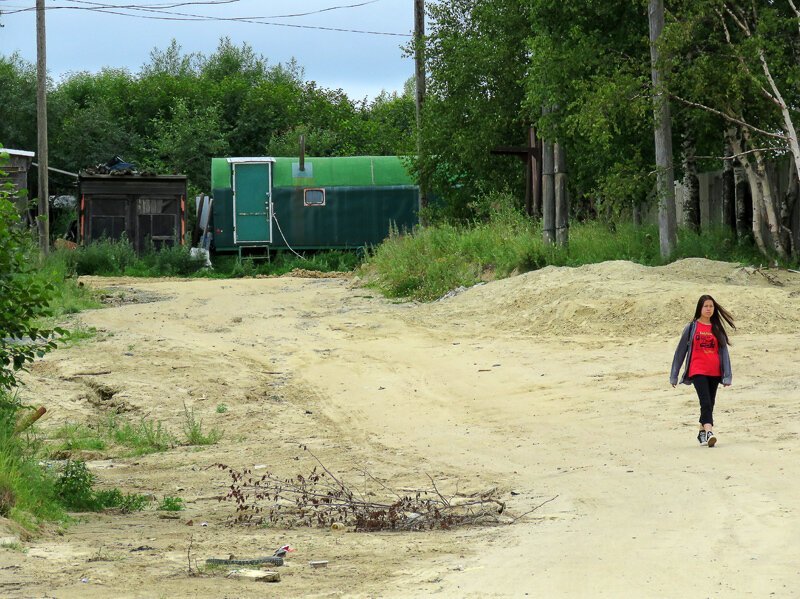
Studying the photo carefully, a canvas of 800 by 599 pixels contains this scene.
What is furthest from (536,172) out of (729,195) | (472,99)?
(729,195)

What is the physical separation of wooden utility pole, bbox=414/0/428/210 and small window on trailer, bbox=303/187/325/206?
249 inches

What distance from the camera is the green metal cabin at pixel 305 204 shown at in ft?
128

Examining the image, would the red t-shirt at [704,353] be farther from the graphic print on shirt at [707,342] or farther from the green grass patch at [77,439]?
the green grass patch at [77,439]

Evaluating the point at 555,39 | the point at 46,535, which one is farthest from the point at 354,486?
the point at 555,39

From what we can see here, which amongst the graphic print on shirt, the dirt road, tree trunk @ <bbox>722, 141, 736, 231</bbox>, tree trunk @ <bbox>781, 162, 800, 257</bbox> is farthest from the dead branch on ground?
tree trunk @ <bbox>722, 141, 736, 231</bbox>

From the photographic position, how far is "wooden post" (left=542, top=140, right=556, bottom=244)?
24.9 m

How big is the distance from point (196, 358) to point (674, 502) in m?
9.94

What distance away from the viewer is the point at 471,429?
13078mm

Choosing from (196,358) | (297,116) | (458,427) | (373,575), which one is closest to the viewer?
(373,575)

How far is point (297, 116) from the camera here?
5491 cm

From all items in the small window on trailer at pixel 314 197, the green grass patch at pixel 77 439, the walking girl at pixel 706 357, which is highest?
the small window on trailer at pixel 314 197

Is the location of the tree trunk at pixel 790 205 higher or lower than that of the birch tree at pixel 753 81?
lower

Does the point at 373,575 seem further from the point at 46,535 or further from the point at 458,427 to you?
the point at 458,427

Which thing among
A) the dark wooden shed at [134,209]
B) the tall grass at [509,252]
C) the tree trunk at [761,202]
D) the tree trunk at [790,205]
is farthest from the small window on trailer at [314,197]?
the tree trunk at [790,205]
